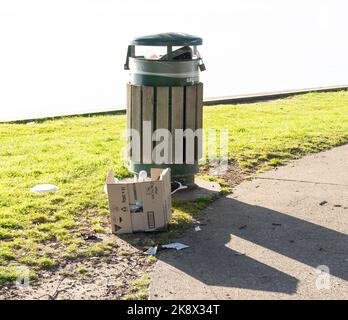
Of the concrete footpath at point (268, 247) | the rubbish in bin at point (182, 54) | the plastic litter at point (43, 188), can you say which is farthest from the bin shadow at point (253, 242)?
the plastic litter at point (43, 188)

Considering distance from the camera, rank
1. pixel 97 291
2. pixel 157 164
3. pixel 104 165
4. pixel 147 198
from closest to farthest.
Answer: pixel 97 291, pixel 147 198, pixel 157 164, pixel 104 165

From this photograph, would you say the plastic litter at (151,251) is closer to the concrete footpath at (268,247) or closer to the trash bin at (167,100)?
the concrete footpath at (268,247)

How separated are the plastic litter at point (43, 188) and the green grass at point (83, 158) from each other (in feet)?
0.21

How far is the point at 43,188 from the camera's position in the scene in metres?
5.94

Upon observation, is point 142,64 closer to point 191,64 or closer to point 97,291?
point 191,64

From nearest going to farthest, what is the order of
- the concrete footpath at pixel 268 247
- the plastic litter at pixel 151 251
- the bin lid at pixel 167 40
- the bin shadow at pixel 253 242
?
the concrete footpath at pixel 268 247, the bin shadow at pixel 253 242, the plastic litter at pixel 151 251, the bin lid at pixel 167 40

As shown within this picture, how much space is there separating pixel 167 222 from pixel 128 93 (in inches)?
50.4

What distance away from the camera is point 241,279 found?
4.16 m

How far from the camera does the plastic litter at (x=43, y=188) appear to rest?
5.89 m

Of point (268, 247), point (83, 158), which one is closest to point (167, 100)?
point (268, 247)

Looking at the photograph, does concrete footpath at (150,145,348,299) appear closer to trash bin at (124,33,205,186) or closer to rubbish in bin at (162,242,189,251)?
rubbish in bin at (162,242,189,251)

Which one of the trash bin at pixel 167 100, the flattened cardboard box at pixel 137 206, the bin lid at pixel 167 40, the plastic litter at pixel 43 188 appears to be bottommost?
the plastic litter at pixel 43 188

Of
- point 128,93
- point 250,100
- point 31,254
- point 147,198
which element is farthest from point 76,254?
point 250,100

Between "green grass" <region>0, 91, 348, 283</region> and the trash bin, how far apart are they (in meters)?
0.42
